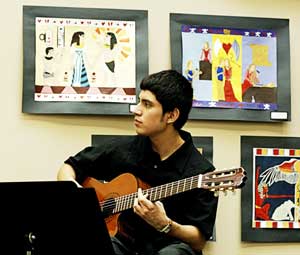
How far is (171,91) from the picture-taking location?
7.52 ft

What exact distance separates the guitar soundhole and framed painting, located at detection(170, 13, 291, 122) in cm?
61

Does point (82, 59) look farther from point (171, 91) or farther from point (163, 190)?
point (163, 190)

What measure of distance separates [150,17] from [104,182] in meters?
0.80

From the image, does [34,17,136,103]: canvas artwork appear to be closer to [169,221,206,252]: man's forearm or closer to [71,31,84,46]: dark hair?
[71,31,84,46]: dark hair

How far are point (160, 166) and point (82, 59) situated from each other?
0.63 meters

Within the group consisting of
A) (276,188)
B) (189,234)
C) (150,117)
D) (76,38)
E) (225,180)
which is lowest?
(189,234)

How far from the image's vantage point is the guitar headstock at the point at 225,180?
79.6 inches

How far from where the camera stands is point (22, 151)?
2561mm

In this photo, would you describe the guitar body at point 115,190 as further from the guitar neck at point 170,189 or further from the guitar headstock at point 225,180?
the guitar headstock at point 225,180

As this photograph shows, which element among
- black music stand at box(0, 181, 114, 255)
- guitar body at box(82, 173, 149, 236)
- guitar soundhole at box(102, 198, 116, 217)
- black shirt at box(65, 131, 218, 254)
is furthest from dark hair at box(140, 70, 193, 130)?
black music stand at box(0, 181, 114, 255)

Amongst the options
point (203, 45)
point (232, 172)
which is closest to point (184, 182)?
point (232, 172)

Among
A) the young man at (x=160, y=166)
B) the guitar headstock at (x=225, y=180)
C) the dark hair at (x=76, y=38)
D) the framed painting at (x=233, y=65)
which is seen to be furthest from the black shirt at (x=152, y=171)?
the dark hair at (x=76, y=38)

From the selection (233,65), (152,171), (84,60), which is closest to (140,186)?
(152,171)

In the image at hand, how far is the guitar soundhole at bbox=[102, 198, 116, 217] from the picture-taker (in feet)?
7.32
